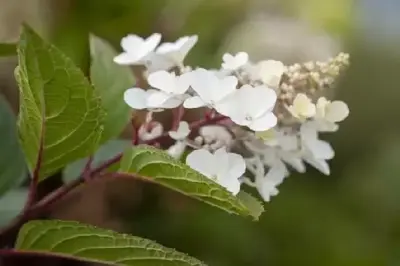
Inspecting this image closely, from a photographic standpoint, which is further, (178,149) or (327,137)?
(327,137)

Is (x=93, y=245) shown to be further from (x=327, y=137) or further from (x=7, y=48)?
(x=327, y=137)

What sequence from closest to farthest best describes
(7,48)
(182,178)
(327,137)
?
(182,178) → (7,48) → (327,137)

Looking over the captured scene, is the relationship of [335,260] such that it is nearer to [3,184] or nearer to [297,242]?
[297,242]

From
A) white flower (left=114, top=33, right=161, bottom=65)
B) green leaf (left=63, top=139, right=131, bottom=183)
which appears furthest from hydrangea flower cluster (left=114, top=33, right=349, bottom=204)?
green leaf (left=63, top=139, right=131, bottom=183)

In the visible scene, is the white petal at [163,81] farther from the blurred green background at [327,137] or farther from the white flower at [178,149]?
the blurred green background at [327,137]

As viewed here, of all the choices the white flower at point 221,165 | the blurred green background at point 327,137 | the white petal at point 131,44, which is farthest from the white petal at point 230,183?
the blurred green background at point 327,137

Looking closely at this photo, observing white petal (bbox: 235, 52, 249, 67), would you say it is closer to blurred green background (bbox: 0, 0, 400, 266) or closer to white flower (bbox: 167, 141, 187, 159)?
white flower (bbox: 167, 141, 187, 159)

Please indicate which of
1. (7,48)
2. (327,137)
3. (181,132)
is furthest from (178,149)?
(327,137)

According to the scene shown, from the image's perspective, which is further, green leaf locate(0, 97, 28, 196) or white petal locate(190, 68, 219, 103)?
green leaf locate(0, 97, 28, 196)
